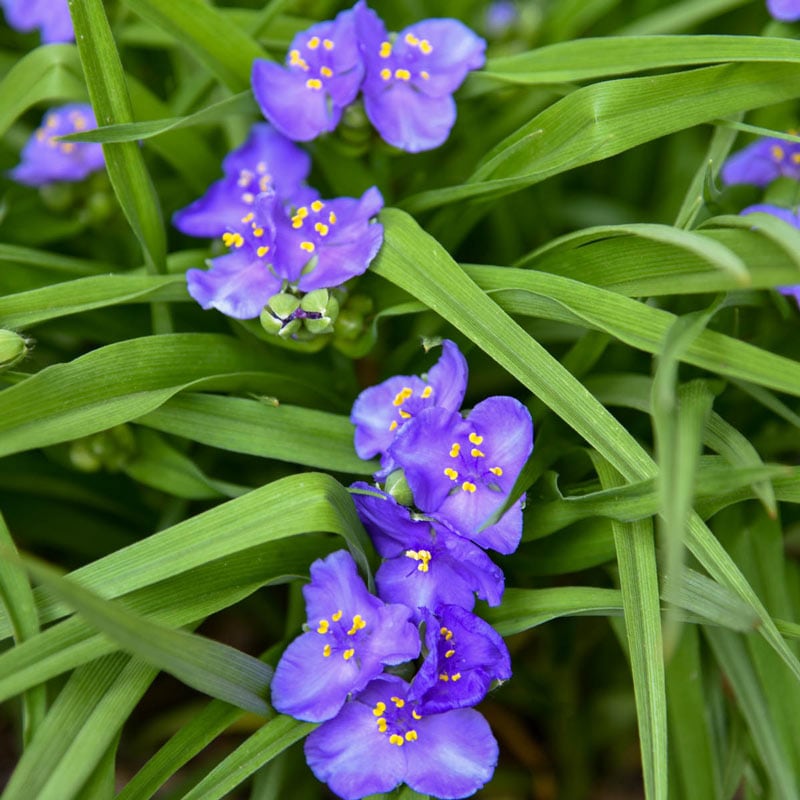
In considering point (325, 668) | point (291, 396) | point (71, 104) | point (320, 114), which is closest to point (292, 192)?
point (320, 114)

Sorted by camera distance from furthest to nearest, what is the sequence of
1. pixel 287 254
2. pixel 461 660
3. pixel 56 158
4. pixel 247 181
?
pixel 56 158 < pixel 247 181 < pixel 287 254 < pixel 461 660

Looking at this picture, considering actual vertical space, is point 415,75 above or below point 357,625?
above

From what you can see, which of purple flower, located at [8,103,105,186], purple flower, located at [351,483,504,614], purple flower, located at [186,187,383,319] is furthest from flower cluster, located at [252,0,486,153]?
purple flower, located at [351,483,504,614]

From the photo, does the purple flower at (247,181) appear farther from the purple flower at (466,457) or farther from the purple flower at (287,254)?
the purple flower at (466,457)

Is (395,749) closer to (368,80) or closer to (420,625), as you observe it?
(420,625)

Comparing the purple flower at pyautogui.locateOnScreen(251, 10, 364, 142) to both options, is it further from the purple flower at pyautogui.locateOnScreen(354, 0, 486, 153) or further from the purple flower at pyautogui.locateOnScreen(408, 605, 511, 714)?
the purple flower at pyautogui.locateOnScreen(408, 605, 511, 714)

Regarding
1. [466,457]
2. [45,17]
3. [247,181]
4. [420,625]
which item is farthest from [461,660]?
[45,17]
